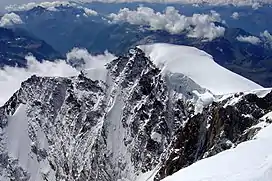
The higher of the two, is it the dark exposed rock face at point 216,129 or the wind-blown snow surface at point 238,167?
the dark exposed rock face at point 216,129

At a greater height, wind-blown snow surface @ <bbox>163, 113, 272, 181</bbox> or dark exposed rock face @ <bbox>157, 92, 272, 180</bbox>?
dark exposed rock face @ <bbox>157, 92, 272, 180</bbox>

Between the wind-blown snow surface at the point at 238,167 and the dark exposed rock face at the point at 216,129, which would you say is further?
the dark exposed rock face at the point at 216,129

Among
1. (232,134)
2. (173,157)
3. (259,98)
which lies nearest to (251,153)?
(232,134)

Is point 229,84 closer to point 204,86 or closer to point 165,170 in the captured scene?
point 204,86

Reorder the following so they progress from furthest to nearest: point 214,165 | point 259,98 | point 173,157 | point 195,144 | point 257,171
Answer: point 173,157, point 195,144, point 259,98, point 214,165, point 257,171

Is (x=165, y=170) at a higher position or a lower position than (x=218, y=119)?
lower

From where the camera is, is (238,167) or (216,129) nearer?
(238,167)

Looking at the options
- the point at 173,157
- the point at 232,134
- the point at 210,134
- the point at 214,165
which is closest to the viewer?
the point at 214,165

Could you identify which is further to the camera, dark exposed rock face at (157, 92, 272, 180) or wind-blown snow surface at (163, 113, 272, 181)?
dark exposed rock face at (157, 92, 272, 180)
